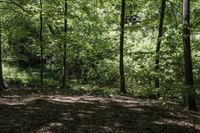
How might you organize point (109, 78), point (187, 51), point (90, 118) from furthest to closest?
point (109, 78), point (187, 51), point (90, 118)

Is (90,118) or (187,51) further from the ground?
(187,51)

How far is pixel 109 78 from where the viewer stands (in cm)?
2420

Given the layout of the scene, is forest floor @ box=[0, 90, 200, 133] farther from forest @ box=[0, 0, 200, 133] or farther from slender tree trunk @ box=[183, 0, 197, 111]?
slender tree trunk @ box=[183, 0, 197, 111]

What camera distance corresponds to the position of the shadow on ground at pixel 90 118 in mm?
8578

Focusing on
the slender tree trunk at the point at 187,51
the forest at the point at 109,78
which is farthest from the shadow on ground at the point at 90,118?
the slender tree trunk at the point at 187,51

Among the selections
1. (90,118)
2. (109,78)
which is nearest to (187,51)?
(90,118)

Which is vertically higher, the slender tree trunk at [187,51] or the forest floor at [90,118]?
the slender tree trunk at [187,51]

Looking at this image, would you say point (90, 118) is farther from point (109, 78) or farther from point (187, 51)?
point (109, 78)

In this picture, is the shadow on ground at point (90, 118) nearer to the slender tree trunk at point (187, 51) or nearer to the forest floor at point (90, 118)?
the forest floor at point (90, 118)

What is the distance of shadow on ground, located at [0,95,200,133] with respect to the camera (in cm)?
858

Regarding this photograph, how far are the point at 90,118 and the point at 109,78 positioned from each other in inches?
568

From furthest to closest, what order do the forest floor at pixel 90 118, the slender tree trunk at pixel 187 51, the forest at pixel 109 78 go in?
the slender tree trunk at pixel 187 51, the forest at pixel 109 78, the forest floor at pixel 90 118

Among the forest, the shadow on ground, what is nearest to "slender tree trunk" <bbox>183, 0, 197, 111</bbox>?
the forest

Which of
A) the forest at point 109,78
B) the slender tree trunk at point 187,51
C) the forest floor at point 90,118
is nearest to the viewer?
the forest floor at point 90,118
